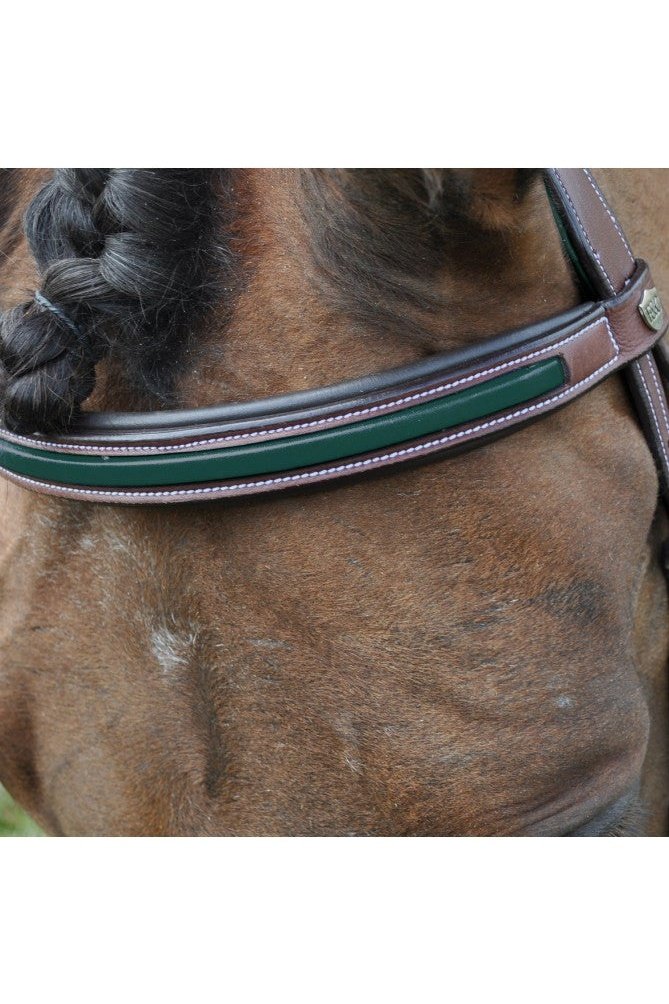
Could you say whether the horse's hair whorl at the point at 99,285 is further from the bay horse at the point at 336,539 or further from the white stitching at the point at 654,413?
the white stitching at the point at 654,413

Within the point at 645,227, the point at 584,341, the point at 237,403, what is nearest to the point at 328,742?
the point at 237,403

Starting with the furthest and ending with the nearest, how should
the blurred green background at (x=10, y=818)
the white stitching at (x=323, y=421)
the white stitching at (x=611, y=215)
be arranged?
the blurred green background at (x=10, y=818)
the white stitching at (x=611, y=215)
the white stitching at (x=323, y=421)

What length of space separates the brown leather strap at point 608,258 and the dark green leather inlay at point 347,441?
0.58ft

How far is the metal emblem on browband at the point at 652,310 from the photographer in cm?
129

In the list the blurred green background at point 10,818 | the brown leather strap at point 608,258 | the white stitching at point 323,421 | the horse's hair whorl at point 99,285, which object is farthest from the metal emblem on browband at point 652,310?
the blurred green background at point 10,818

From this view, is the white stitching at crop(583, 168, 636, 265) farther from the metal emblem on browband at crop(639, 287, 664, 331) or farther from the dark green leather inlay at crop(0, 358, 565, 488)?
the dark green leather inlay at crop(0, 358, 565, 488)

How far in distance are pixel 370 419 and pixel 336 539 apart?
0.57ft

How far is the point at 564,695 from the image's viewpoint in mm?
1249

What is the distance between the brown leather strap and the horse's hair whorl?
0.47 meters

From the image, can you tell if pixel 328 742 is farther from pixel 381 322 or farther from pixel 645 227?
pixel 645 227

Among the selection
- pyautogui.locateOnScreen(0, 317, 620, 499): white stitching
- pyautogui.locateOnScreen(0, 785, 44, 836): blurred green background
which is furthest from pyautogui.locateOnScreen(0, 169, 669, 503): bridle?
pyautogui.locateOnScreen(0, 785, 44, 836): blurred green background

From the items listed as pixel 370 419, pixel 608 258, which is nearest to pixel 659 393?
pixel 608 258

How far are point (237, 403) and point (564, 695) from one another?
59 cm

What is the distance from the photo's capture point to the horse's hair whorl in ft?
3.71
